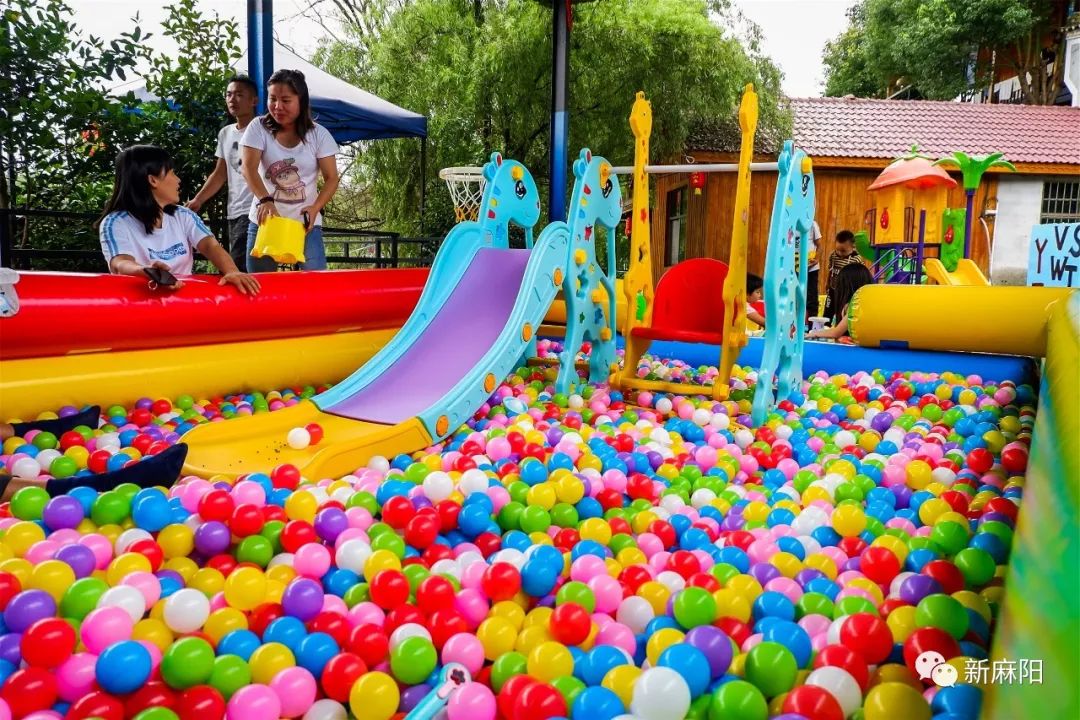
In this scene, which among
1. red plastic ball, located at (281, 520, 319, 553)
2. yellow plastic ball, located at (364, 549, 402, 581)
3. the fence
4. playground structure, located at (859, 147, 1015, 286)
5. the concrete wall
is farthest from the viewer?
the concrete wall

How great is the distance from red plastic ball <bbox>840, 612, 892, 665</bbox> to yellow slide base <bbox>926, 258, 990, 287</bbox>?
212 inches

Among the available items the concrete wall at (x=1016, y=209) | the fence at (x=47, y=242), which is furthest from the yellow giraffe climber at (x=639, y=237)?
the concrete wall at (x=1016, y=209)

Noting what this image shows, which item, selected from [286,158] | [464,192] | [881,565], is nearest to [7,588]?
[881,565]

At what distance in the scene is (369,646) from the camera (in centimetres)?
138

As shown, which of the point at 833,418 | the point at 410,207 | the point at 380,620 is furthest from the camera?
the point at 410,207

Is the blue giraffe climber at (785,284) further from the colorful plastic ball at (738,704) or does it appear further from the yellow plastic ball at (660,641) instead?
the colorful plastic ball at (738,704)

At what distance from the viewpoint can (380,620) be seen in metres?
1.50

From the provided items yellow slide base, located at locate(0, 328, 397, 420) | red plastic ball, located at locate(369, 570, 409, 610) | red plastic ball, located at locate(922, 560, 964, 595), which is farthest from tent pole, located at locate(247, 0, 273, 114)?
red plastic ball, located at locate(922, 560, 964, 595)

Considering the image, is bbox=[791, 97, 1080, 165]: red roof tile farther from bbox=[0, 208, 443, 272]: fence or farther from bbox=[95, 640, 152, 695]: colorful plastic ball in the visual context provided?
bbox=[95, 640, 152, 695]: colorful plastic ball

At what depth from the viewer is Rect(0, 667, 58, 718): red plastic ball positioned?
118 centimetres

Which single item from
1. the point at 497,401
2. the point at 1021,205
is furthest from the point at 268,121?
the point at 1021,205

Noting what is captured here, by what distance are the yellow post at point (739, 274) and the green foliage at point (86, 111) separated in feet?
11.7

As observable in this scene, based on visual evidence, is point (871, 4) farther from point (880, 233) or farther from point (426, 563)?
point (426, 563)

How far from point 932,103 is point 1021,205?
8.19ft
